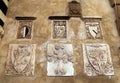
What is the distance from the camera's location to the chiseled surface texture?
11.6 ft

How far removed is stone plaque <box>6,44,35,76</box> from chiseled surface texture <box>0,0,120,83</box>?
0.26ft

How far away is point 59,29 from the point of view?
4.04 meters

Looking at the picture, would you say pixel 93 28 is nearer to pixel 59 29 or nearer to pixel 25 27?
pixel 59 29

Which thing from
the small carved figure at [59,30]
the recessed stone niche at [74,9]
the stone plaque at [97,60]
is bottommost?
the stone plaque at [97,60]

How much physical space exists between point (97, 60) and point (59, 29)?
39.7 inches

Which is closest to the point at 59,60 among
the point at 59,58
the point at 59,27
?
the point at 59,58

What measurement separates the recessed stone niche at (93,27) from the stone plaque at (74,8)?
0.22 metres

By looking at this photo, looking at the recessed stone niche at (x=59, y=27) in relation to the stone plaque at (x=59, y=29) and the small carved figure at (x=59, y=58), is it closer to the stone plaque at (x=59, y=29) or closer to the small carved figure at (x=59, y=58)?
the stone plaque at (x=59, y=29)

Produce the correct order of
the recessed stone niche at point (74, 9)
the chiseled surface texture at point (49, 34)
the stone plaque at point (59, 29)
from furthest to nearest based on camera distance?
the recessed stone niche at point (74, 9) → the stone plaque at point (59, 29) → the chiseled surface texture at point (49, 34)

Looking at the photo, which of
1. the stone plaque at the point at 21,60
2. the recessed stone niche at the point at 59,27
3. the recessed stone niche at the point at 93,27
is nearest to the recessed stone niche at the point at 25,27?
the stone plaque at the point at 21,60

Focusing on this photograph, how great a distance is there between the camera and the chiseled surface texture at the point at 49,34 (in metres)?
3.54

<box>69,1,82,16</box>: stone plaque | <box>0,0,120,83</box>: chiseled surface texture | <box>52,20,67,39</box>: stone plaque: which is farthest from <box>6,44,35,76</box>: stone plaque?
<box>69,1,82,16</box>: stone plaque

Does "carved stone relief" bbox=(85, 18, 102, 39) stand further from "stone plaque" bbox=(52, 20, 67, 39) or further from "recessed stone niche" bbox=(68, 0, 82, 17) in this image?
"stone plaque" bbox=(52, 20, 67, 39)

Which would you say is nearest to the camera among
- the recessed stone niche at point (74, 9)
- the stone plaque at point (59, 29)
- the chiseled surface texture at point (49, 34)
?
the chiseled surface texture at point (49, 34)
